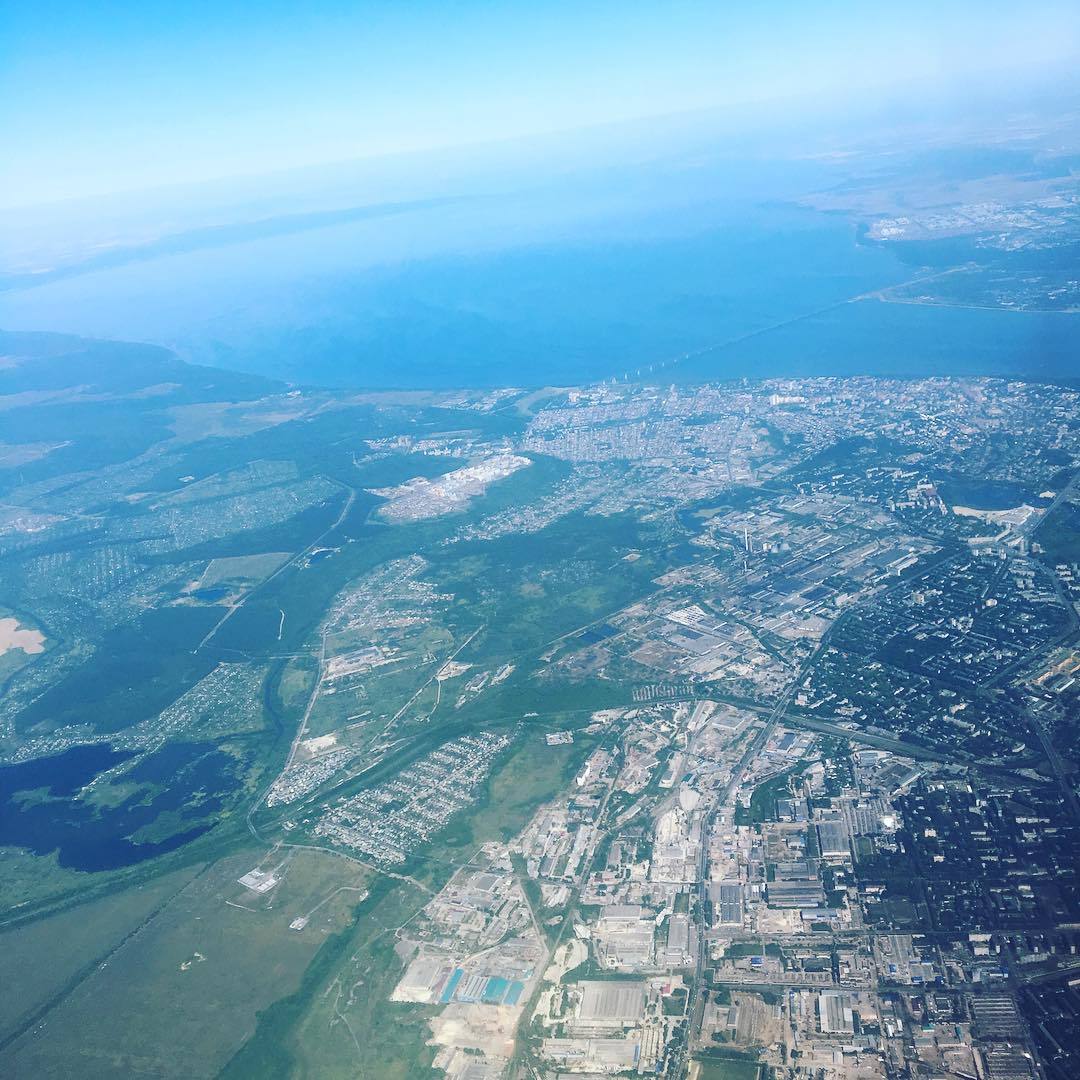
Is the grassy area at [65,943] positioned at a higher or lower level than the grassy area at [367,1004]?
higher

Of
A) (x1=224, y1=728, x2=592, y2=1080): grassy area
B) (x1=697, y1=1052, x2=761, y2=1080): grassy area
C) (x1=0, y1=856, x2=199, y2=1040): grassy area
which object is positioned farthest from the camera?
(x1=0, y1=856, x2=199, y2=1040): grassy area

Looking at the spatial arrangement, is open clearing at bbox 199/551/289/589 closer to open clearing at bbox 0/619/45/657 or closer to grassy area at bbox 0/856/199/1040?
open clearing at bbox 0/619/45/657

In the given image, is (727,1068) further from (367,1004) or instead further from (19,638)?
(19,638)

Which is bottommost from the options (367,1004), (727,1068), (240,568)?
(727,1068)

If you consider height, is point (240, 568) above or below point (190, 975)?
above

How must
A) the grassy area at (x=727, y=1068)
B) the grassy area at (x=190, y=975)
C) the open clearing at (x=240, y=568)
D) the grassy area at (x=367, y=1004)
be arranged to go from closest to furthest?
the grassy area at (x=727, y=1068) → the grassy area at (x=367, y=1004) → the grassy area at (x=190, y=975) → the open clearing at (x=240, y=568)

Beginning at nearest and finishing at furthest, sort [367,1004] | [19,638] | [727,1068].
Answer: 1. [727,1068]
2. [367,1004]
3. [19,638]

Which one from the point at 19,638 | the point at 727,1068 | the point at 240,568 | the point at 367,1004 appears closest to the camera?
the point at 727,1068

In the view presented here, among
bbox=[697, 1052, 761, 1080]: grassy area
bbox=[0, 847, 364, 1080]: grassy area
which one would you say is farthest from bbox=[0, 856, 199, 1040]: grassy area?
bbox=[697, 1052, 761, 1080]: grassy area

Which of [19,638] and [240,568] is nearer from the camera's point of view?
[19,638]

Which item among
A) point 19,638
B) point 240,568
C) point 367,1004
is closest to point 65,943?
point 367,1004

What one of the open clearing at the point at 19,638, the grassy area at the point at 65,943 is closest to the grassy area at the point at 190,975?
the grassy area at the point at 65,943

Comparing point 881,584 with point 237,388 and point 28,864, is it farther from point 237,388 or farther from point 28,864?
point 237,388

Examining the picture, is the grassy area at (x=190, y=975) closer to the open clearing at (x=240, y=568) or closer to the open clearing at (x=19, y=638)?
the open clearing at (x=19, y=638)
